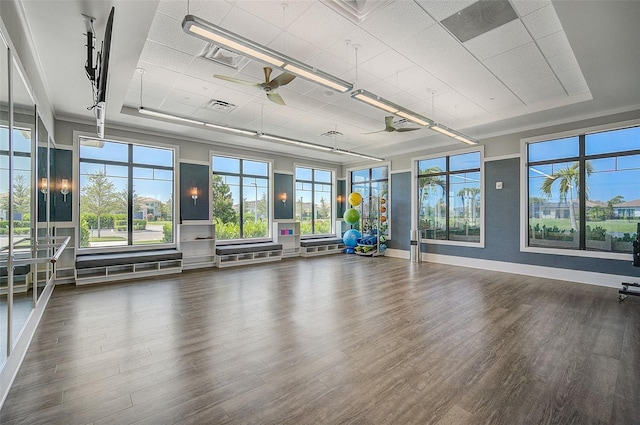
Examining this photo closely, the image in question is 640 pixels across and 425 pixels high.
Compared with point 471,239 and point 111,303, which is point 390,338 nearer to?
point 111,303

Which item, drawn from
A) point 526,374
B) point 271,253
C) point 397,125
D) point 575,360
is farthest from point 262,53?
point 271,253

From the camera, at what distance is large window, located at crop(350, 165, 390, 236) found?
991cm

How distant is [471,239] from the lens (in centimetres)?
777

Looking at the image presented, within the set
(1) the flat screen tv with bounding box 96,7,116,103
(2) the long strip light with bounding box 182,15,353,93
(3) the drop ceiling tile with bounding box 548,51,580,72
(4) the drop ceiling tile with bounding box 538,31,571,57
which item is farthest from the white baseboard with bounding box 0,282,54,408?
(3) the drop ceiling tile with bounding box 548,51,580,72

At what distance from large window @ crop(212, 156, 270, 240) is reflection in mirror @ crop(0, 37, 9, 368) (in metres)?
5.71

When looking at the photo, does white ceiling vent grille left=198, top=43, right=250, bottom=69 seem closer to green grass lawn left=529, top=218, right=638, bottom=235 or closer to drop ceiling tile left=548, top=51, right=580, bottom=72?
drop ceiling tile left=548, top=51, right=580, bottom=72

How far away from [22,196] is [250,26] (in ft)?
9.91

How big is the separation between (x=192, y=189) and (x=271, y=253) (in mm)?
2812

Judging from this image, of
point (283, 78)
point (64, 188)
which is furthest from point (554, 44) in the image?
point (64, 188)

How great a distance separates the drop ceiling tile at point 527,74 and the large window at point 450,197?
9.85 feet

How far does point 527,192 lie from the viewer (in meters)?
6.78

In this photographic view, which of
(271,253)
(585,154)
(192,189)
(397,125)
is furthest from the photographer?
(271,253)

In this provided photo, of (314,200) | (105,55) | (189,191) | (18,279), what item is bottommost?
(18,279)

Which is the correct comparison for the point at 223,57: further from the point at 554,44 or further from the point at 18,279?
the point at 554,44
